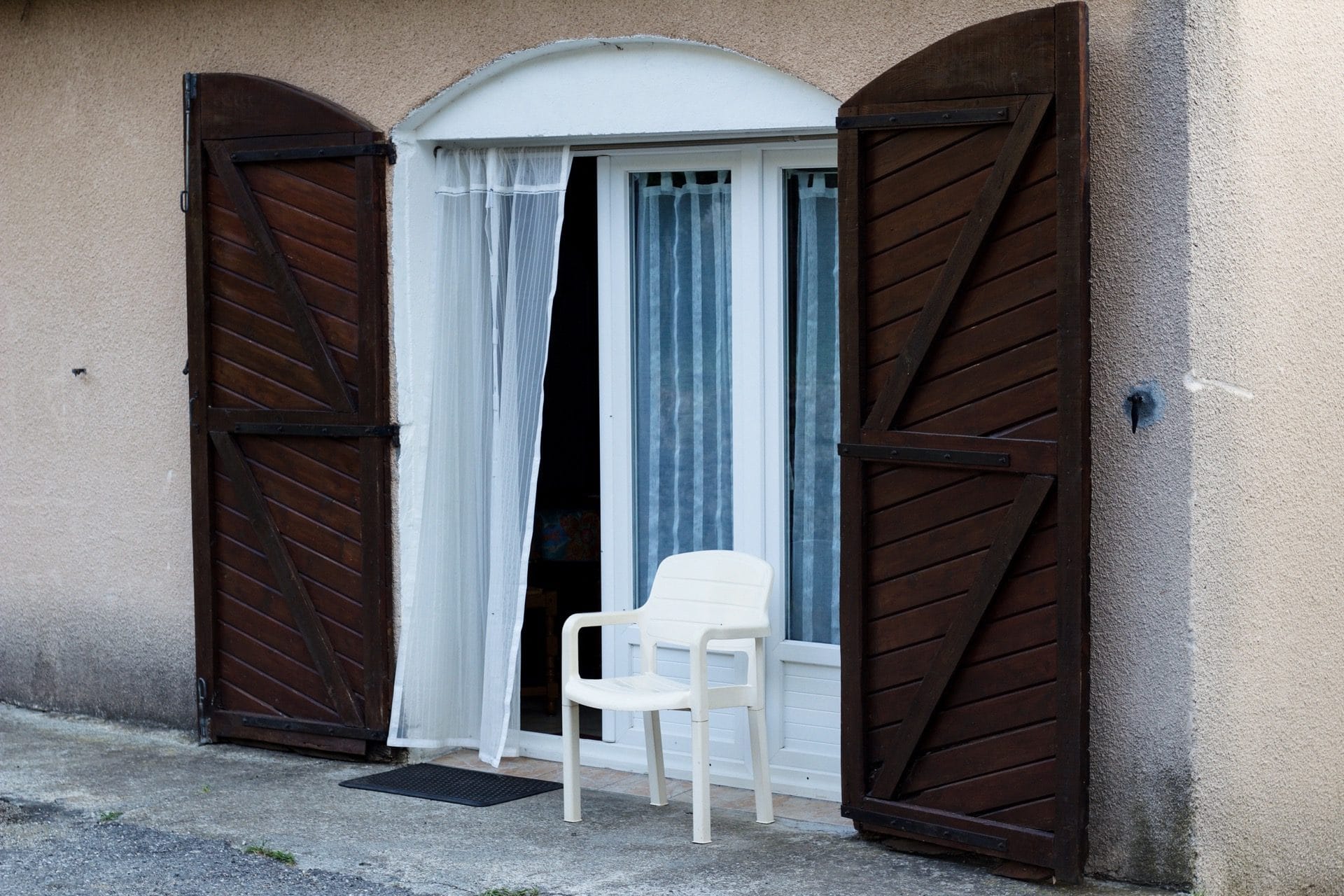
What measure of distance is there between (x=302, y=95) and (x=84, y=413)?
1794 millimetres

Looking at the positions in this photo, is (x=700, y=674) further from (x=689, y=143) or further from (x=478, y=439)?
(x=689, y=143)

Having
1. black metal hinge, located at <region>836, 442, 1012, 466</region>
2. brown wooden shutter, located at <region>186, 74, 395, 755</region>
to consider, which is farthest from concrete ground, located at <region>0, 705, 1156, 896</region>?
black metal hinge, located at <region>836, 442, 1012, 466</region>

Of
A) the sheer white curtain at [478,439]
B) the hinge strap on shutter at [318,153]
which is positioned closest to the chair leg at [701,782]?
the sheer white curtain at [478,439]

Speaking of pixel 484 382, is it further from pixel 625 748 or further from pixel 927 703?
pixel 927 703

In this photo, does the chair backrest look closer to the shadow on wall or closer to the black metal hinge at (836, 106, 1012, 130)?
the shadow on wall

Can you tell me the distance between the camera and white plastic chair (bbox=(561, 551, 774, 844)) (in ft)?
16.5

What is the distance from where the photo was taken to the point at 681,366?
5.89 m

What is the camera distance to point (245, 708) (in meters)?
6.41

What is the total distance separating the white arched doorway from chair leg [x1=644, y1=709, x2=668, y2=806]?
31 cm

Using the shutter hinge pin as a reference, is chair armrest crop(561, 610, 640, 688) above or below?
above

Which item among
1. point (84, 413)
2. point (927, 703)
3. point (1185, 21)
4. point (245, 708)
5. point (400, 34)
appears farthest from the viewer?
point (84, 413)

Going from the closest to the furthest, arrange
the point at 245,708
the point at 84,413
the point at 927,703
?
the point at 927,703
the point at 245,708
the point at 84,413

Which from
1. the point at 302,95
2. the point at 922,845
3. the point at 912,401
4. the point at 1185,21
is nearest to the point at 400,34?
the point at 302,95

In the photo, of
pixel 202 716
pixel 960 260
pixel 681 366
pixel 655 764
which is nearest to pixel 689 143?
pixel 681 366
